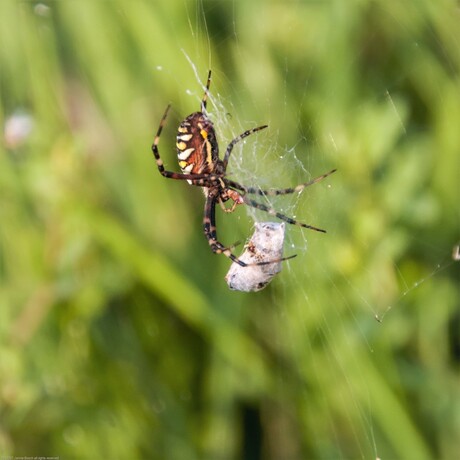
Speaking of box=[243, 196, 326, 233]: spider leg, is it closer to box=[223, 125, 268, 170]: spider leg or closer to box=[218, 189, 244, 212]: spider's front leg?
box=[218, 189, 244, 212]: spider's front leg

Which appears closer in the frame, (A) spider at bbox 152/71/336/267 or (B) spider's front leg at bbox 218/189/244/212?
(A) spider at bbox 152/71/336/267

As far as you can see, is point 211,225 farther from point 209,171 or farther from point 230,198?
point 209,171

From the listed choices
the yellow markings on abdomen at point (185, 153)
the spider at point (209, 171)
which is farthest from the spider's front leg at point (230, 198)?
the yellow markings on abdomen at point (185, 153)

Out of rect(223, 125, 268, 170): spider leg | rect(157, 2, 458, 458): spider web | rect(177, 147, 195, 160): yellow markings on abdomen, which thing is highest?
rect(177, 147, 195, 160): yellow markings on abdomen

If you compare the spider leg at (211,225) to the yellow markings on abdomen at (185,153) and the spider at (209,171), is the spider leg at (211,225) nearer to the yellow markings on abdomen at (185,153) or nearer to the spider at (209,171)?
the spider at (209,171)

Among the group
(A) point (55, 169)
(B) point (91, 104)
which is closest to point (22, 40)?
(B) point (91, 104)

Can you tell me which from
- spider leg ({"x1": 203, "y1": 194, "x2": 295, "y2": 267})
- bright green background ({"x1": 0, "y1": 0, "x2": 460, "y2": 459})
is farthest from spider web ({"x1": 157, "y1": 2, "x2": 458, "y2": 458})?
spider leg ({"x1": 203, "y1": 194, "x2": 295, "y2": 267})

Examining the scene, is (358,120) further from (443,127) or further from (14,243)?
(14,243)
